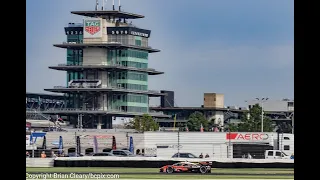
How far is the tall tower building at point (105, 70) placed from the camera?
5522 inches

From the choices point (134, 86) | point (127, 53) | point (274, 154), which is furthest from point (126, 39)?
point (274, 154)

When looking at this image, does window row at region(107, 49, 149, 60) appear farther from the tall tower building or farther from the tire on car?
the tire on car

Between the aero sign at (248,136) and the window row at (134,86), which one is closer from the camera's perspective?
the aero sign at (248,136)

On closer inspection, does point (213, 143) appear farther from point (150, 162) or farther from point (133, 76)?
point (133, 76)

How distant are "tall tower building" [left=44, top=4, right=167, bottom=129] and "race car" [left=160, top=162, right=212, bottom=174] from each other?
324 feet

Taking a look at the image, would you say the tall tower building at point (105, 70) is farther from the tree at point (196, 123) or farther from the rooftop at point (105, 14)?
the tree at point (196, 123)

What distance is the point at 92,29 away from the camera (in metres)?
141

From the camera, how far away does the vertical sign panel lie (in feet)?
460

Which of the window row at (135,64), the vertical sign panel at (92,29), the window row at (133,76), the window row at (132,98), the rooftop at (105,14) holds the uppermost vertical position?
the rooftop at (105,14)

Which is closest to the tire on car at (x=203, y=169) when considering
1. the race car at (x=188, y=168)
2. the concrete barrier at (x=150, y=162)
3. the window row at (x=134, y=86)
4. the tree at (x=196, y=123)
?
the race car at (x=188, y=168)

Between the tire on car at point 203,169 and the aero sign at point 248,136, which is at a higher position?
the aero sign at point 248,136

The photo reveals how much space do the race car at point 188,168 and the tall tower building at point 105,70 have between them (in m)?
98.8
